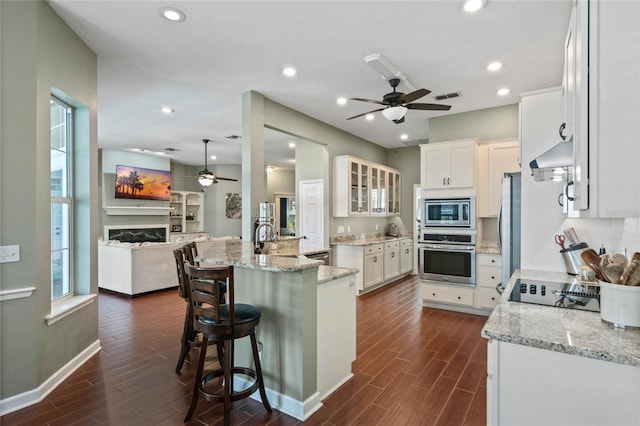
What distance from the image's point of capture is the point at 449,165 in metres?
4.99

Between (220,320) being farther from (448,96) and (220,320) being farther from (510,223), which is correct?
(448,96)

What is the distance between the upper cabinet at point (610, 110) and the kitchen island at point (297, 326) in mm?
1598

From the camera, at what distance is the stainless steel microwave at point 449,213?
15.8 feet

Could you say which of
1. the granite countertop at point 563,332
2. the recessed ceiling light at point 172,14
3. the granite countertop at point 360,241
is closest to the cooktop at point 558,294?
the granite countertop at point 563,332

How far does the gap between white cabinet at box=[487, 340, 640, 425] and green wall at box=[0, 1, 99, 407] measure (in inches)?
123

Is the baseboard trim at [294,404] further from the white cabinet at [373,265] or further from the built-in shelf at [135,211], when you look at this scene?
the built-in shelf at [135,211]

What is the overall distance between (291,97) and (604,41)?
376 centimetres

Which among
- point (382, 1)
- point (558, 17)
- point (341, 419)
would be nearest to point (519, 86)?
point (558, 17)

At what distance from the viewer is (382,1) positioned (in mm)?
2516

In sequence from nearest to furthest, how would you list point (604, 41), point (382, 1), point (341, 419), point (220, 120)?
point (604, 41) < point (341, 419) < point (382, 1) < point (220, 120)

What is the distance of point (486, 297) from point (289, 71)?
396cm

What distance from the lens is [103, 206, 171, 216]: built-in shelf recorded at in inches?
333

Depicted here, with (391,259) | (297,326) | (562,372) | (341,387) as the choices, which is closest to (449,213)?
(391,259)

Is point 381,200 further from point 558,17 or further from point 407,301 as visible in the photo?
point 558,17
